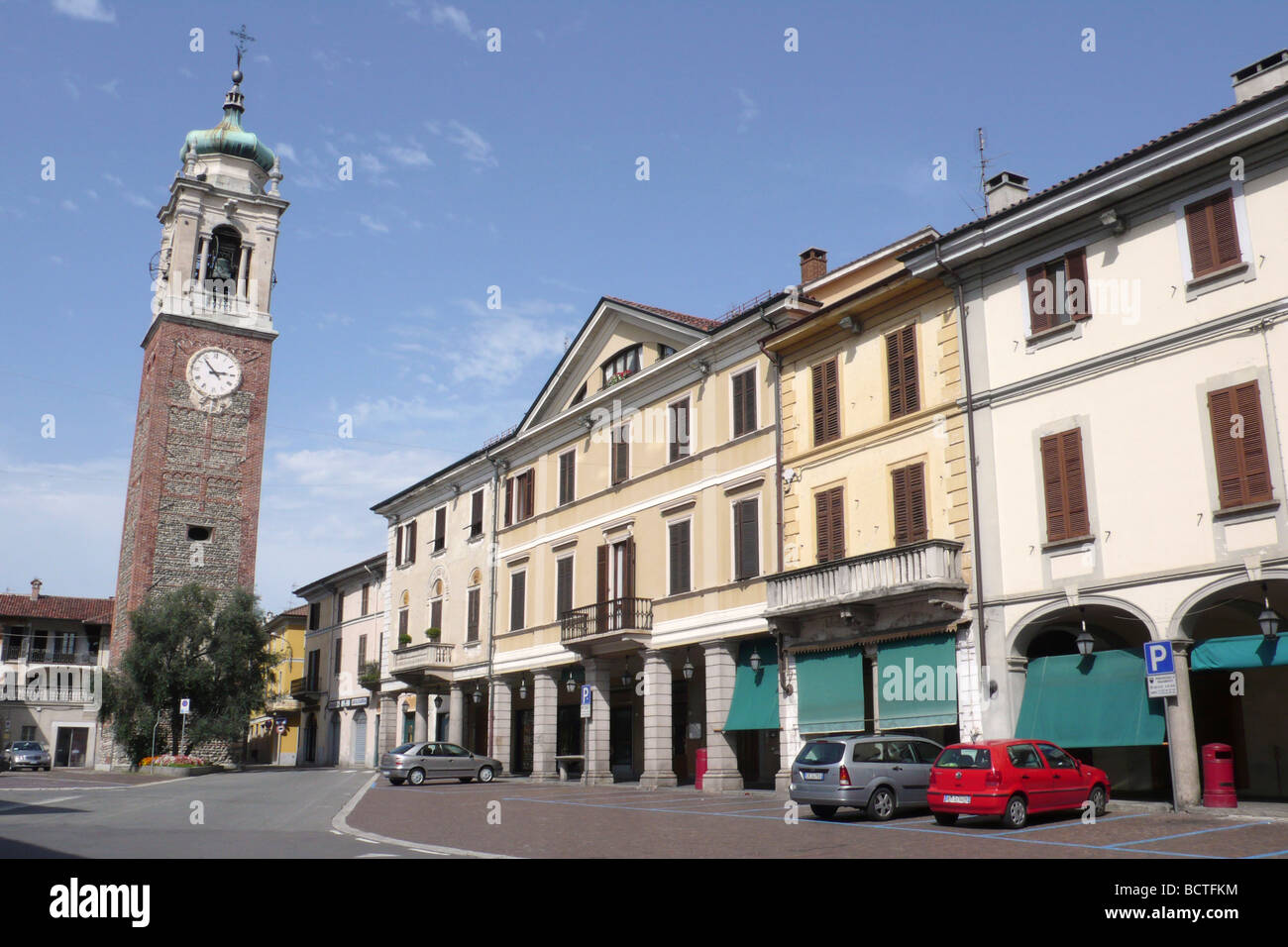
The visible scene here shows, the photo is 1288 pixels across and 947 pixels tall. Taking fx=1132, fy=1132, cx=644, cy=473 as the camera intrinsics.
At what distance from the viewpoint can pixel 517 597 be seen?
4053 centimetres

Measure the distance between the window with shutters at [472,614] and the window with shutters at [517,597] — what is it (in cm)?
275

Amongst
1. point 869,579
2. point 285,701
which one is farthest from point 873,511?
point 285,701

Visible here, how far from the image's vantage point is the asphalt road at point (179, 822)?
14.1 m

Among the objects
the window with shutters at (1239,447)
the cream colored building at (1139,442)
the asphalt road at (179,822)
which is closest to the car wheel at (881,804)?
the cream colored building at (1139,442)

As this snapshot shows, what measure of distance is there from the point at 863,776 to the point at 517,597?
22.5 metres

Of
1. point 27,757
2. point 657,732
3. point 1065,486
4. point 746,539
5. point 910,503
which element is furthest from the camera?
point 27,757

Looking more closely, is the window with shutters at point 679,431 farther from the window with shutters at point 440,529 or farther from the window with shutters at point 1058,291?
the window with shutters at point 440,529

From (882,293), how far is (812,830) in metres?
12.5

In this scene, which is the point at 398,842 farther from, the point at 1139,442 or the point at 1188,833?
the point at 1139,442

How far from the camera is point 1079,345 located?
21.3 metres

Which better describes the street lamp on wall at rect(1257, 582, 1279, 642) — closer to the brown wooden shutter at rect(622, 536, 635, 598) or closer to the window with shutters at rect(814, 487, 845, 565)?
the window with shutters at rect(814, 487, 845, 565)

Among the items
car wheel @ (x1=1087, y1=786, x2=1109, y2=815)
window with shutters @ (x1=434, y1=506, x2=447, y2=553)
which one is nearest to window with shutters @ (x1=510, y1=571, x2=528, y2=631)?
window with shutters @ (x1=434, y1=506, x2=447, y2=553)
